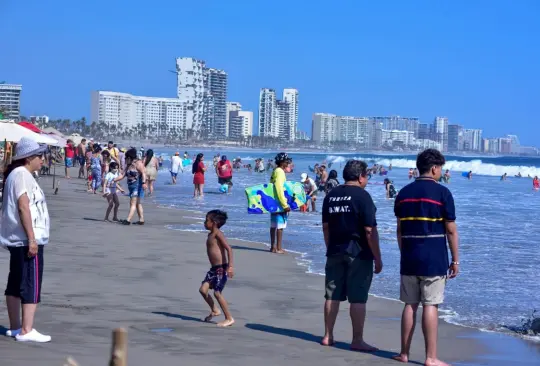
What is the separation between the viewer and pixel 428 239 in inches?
256

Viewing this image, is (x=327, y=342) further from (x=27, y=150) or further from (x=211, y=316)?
(x=27, y=150)

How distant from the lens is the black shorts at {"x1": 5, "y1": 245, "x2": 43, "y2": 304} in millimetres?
6445

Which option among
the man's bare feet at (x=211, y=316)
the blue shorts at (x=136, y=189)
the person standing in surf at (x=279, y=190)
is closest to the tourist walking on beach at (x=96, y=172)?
Answer: the blue shorts at (x=136, y=189)

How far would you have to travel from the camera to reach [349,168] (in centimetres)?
725

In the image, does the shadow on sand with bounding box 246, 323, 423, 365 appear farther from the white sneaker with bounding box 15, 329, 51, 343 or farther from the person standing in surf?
the person standing in surf

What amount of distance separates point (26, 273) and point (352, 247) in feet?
8.22

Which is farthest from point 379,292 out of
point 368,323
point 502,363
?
point 502,363

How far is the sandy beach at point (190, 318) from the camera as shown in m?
6.72

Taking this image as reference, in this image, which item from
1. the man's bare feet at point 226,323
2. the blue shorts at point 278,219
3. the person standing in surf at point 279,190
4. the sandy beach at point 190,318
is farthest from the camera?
the blue shorts at point 278,219

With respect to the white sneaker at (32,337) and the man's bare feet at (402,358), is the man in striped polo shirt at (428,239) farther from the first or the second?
the white sneaker at (32,337)

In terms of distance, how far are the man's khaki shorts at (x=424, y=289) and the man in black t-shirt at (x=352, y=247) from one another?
0.51m

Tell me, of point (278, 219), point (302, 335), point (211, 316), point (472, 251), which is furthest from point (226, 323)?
point (472, 251)

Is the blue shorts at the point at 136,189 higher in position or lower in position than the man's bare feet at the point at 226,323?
higher

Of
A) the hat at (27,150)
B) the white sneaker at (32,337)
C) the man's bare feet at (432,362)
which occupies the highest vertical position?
the hat at (27,150)
